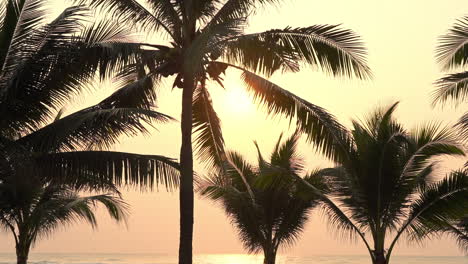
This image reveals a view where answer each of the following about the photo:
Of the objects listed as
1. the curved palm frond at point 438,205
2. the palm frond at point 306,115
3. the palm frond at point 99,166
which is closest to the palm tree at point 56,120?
the palm frond at point 99,166

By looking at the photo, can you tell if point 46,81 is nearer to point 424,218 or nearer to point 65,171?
point 65,171

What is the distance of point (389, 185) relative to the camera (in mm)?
17969

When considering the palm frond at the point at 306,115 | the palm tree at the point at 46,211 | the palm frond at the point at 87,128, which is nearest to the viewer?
the palm frond at the point at 87,128

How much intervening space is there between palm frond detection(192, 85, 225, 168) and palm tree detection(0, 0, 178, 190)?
16.8 ft

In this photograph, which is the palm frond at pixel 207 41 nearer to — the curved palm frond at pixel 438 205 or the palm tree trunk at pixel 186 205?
the palm tree trunk at pixel 186 205

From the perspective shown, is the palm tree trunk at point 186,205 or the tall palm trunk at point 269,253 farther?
the tall palm trunk at point 269,253

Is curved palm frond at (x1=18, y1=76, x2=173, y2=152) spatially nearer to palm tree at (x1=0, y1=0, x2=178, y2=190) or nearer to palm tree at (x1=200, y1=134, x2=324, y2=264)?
palm tree at (x1=0, y1=0, x2=178, y2=190)

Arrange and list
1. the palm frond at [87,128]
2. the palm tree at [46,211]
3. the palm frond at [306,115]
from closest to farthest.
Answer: the palm frond at [87,128]
the palm frond at [306,115]
the palm tree at [46,211]

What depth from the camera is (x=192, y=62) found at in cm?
1416

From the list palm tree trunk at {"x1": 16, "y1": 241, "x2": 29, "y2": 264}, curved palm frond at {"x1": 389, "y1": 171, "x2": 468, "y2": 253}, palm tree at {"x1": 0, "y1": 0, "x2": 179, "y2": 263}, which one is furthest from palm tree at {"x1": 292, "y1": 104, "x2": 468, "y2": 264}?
palm tree trunk at {"x1": 16, "y1": 241, "x2": 29, "y2": 264}

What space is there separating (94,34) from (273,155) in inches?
536

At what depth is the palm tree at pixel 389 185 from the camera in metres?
17.5

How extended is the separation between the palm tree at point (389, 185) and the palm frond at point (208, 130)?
2.92m

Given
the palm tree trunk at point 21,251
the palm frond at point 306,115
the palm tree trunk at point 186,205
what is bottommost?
the palm tree trunk at point 21,251
